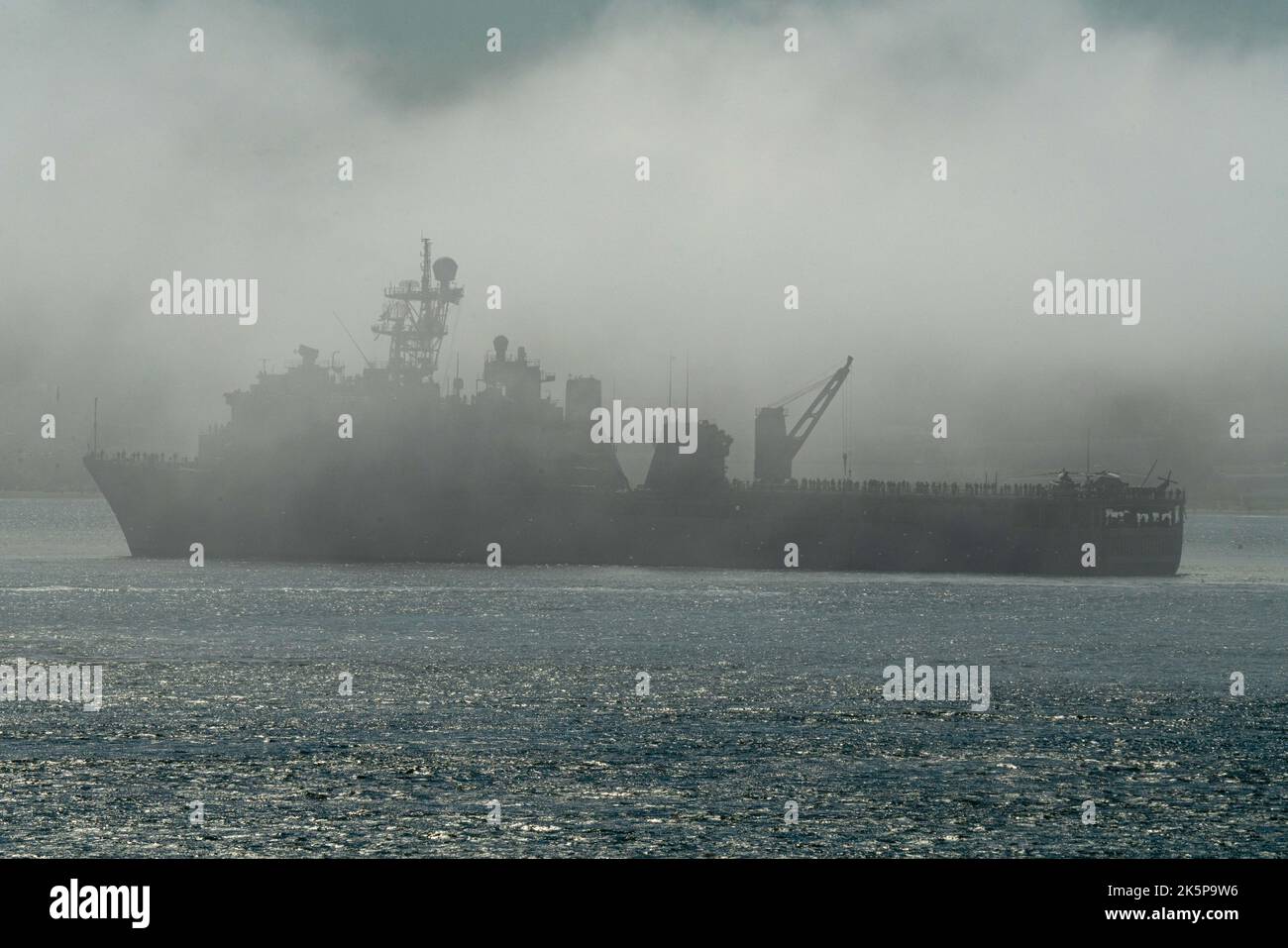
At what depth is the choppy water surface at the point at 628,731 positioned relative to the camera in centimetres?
2298

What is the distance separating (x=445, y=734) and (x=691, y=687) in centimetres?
896

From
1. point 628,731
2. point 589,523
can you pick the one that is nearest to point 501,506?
point 589,523

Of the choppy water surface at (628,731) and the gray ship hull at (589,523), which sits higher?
the gray ship hull at (589,523)

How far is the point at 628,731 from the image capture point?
103 ft

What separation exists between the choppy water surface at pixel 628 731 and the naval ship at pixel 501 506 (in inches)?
910

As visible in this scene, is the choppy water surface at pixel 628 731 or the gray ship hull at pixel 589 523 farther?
the gray ship hull at pixel 589 523

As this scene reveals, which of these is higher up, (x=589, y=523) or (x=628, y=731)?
(x=589, y=523)

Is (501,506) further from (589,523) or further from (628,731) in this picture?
(628,731)

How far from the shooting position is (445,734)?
102 ft

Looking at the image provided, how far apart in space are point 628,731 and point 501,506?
5543 cm

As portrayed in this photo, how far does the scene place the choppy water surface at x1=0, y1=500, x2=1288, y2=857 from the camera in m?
23.0

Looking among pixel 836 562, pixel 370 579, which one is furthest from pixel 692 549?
pixel 370 579

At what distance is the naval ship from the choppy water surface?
23.1m
